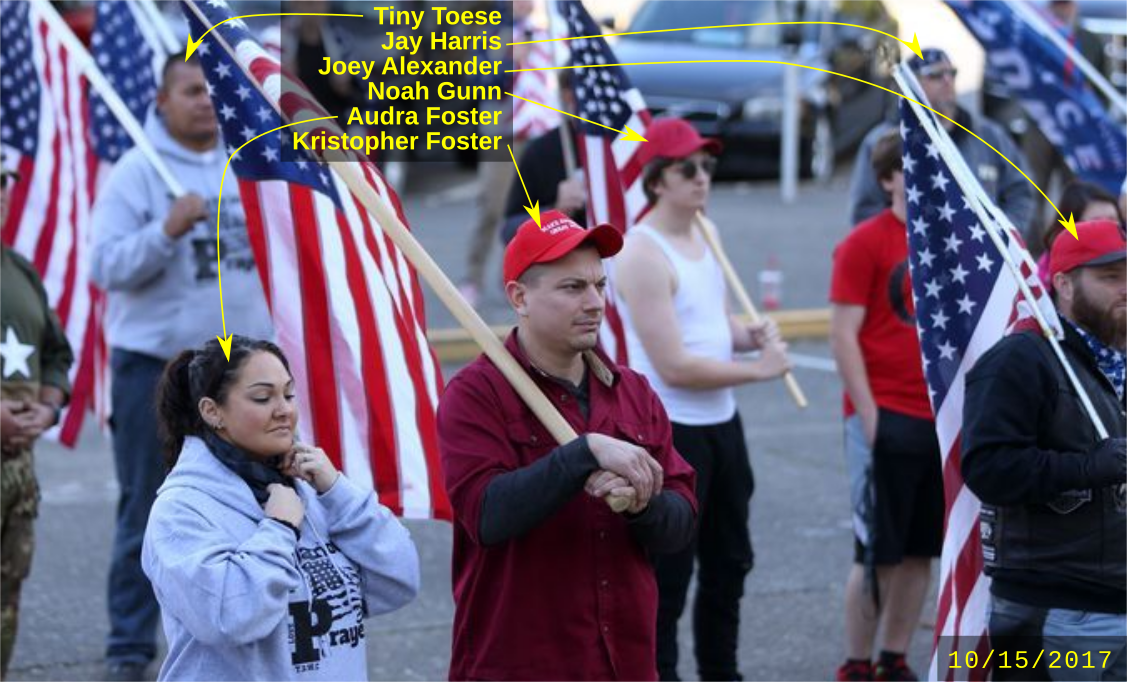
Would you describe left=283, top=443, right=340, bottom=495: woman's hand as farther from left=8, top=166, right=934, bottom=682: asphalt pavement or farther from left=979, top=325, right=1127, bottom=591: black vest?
left=979, top=325, right=1127, bottom=591: black vest

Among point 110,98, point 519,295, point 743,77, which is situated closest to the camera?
point 519,295

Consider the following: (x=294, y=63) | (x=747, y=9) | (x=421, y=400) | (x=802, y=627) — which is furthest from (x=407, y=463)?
(x=747, y=9)

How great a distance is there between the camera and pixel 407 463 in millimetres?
5590

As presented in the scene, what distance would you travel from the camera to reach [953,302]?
560 cm

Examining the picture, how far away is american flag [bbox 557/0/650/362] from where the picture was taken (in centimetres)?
754

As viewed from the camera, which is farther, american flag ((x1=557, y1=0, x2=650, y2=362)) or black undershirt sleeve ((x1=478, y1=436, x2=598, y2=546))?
american flag ((x1=557, y1=0, x2=650, y2=362))

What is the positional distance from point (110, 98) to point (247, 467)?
3.06m

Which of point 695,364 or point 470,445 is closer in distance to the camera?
point 470,445

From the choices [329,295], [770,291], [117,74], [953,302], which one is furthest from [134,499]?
[770,291]

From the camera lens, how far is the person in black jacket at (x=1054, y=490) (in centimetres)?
488

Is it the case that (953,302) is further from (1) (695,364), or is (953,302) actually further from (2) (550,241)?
(2) (550,241)

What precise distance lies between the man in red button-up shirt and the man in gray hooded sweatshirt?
2.47 metres

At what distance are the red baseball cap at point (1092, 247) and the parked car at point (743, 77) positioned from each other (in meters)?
13.8
